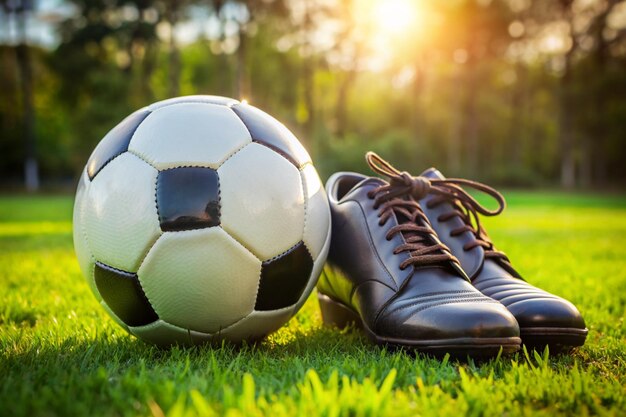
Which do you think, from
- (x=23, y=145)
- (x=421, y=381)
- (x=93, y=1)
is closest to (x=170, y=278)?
(x=421, y=381)

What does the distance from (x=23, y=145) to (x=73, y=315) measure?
3543cm

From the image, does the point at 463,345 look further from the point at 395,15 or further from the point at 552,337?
the point at 395,15

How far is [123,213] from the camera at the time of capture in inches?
84.7

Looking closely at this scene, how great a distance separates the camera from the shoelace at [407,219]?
2.40 meters

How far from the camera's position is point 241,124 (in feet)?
7.77

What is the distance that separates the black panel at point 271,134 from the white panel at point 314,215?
0.24 ft

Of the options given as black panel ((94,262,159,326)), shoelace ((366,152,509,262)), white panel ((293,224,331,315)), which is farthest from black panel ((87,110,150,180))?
shoelace ((366,152,509,262))

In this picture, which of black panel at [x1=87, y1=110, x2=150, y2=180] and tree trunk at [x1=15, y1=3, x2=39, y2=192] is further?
tree trunk at [x1=15, y1=3, x2=39, y2=192]

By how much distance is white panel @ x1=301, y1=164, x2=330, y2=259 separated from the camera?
2.38 m

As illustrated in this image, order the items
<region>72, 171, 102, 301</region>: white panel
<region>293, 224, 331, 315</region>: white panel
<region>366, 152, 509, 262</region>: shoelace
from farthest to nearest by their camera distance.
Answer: <region>366, 152, 509, 262</region>: shoelace → <region>293, 224, 331, 315</region>: white panel → <region>72, 171, 102, 301</region>: white panel

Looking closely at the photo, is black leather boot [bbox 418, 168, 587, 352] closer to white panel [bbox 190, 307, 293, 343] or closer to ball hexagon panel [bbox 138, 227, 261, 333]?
white panel [bbox 190, 307, 293, 343]

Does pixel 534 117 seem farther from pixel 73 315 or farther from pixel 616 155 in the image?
pixel 73 315

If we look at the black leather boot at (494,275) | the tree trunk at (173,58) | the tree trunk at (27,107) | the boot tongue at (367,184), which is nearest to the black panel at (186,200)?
the boot tongue at (367,184)

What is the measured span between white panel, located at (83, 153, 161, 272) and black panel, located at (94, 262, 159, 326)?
38 millimetres
